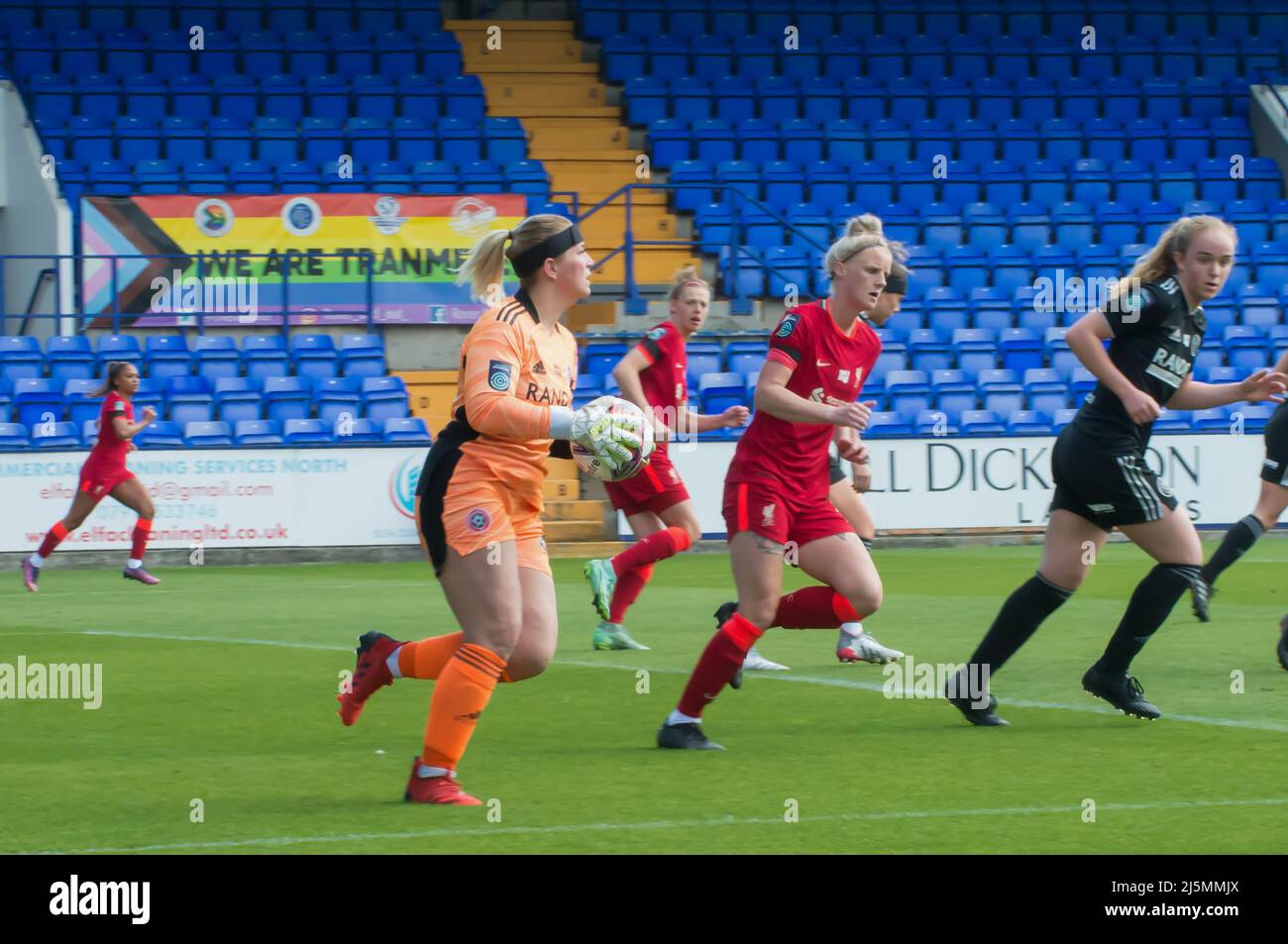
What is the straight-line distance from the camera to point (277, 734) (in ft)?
26.9

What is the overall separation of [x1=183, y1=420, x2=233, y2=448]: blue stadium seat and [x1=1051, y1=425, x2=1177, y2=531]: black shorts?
14591 mm

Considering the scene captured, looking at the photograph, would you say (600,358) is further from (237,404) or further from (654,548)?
(654,548)

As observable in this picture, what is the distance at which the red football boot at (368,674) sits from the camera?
24.2 feet

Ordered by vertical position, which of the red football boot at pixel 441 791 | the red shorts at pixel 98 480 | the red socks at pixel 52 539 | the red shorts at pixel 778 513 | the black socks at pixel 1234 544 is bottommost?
the red football boot at pixel 441 791

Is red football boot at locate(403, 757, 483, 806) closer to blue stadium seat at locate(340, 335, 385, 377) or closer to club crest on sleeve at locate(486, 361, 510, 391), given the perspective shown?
club crest on sleeve at locate(486, 361, 510, 391)

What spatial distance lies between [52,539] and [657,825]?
1307cm

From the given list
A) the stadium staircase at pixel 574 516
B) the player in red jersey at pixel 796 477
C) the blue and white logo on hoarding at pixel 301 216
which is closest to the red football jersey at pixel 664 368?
the player in red jersey at pixel 796 477

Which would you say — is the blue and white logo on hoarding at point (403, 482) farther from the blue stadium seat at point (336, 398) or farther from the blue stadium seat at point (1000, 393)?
the blue stadium seat at point (1000, 393)

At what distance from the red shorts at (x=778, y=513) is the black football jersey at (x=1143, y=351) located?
1136mm

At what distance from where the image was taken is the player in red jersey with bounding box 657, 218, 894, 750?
7.57m

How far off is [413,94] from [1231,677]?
2036cm

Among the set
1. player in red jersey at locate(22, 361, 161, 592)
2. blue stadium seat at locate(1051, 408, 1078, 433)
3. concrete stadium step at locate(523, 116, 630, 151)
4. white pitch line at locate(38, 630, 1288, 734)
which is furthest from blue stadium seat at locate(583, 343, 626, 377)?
white pitch line at locate(38, 630, 1288, 734)

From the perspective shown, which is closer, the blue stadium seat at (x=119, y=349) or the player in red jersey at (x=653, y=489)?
the player in red jersey at (x=653, y=489)

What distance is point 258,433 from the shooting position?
20828 mm
